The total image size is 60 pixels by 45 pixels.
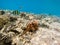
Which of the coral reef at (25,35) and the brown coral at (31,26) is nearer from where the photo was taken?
the coral reef at (25,35)

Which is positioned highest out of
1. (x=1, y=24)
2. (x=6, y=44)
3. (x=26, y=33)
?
(x=1, y=24)

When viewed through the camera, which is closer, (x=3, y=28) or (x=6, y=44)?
(x=6, y=44)

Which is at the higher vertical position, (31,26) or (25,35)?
(31,26)

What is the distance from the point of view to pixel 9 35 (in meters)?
4.76

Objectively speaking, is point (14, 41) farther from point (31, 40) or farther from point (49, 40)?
point (49, 40)

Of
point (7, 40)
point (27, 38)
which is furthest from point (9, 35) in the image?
point (27, 38)

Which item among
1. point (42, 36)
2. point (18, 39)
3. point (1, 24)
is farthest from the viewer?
point (1, 24)

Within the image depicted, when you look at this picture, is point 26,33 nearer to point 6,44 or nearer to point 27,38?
point 27,38

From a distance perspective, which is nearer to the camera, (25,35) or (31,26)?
(25,35)

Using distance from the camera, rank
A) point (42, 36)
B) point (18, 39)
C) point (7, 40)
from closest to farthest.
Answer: point (7, 40) < point (18, 39) < point (42, 36)

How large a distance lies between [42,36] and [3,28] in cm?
152

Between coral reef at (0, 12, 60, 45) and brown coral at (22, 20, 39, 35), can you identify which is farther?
brown coral at (22, 20, 39, 35)

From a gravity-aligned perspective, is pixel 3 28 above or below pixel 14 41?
above

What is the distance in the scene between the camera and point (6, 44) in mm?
4707
